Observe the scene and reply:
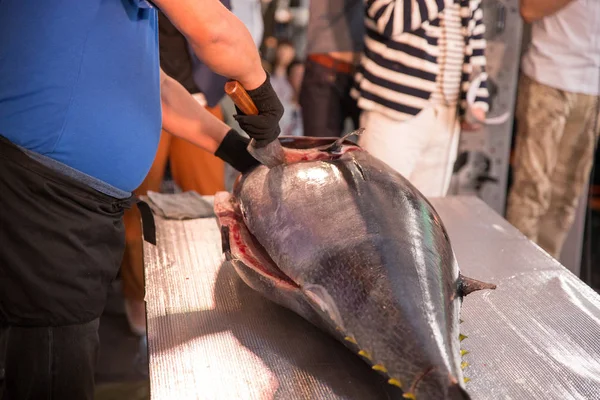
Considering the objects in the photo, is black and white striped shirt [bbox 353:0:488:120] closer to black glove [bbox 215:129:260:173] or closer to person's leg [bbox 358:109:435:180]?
person's leg [bbox 358:109:435:180]

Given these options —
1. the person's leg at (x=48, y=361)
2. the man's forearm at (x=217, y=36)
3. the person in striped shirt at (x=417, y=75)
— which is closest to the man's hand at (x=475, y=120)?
the person in striped shirt at (x=417, y=75)

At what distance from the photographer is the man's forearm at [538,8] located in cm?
270

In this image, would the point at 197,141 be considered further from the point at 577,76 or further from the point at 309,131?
the point at 577,76

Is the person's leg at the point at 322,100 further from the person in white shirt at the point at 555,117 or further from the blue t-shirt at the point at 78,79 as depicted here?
the blue t-shirt at the point at 78,79

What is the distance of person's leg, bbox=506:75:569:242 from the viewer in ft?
9.40

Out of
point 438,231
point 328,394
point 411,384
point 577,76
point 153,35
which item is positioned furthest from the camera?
point 577,76

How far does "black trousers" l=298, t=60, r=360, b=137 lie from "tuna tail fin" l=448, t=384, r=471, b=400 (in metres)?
1.93

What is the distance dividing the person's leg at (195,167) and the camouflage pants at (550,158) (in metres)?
1.41

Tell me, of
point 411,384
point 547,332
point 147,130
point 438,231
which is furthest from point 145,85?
point 547,332

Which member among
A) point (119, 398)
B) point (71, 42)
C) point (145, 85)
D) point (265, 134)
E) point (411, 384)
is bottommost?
point (119, 398)

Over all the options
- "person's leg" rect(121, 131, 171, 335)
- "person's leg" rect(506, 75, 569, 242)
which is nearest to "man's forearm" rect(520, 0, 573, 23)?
"person's leg" rect(506, 75, 569, 242)

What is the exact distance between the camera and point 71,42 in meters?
1.16

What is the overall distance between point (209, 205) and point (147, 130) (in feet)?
1.98

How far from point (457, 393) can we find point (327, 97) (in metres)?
1.99
